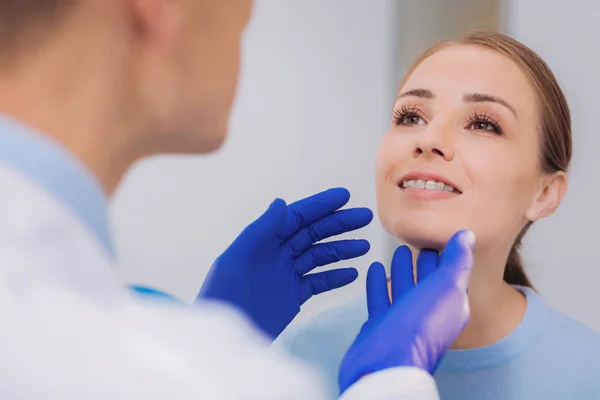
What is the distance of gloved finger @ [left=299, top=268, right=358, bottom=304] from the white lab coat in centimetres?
51

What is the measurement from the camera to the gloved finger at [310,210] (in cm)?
84

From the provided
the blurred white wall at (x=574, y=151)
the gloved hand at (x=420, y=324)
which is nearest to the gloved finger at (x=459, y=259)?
the gloved hand at (x=420, y=324)

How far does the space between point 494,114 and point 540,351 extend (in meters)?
0.32

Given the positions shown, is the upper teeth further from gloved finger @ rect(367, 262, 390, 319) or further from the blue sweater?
the blue sweater

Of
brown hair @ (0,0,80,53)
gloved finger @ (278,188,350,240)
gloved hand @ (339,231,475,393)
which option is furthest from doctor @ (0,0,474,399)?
gloved finger @ (278,188,350,240)

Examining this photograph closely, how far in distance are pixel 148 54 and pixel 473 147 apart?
540mm

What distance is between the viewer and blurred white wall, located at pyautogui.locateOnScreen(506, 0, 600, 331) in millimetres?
1212

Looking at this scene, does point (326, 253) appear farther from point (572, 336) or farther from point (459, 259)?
point (572, 336)

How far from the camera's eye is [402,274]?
0.72 m

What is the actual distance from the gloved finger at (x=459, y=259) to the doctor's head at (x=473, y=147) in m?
0.10

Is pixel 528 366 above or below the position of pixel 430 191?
below

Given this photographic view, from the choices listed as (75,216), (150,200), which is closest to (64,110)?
(75,216)

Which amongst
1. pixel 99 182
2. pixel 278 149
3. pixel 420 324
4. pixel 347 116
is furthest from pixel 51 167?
pixel 347 116

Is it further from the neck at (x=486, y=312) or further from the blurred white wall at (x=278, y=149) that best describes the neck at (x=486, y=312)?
the blurred white wall at (x=278, y=149)
